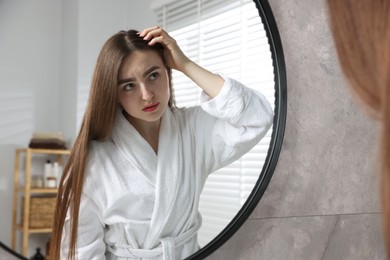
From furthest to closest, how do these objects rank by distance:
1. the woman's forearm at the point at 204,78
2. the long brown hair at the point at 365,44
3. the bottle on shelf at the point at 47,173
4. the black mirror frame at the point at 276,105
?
the black mirror frame at the point at 276,105 < the woman's forearm at the point at 204,78 < the bottle on shelf at the point at 47,173 < the long brown hair at the point at 365,44

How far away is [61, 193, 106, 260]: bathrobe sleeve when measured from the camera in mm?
991

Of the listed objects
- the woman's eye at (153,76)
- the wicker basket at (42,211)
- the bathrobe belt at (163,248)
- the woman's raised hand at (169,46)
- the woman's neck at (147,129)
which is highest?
the woman's raised hand at (169,46)

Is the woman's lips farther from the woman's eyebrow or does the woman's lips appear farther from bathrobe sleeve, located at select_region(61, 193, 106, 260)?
bathrobe sleeve, located at select_region(61, 193, 106, 260)

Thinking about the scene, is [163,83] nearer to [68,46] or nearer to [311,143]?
[68,46]

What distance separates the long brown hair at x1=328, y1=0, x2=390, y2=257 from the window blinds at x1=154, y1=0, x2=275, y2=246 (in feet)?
1.40

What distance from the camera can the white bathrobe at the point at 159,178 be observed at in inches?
39.6

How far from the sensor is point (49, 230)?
0.99 metres

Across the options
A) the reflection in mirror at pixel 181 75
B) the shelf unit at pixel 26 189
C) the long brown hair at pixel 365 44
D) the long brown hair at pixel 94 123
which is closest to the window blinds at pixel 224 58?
the reflection in mirror at pixel 181 75

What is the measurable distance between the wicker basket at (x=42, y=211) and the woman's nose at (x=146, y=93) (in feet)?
0.76

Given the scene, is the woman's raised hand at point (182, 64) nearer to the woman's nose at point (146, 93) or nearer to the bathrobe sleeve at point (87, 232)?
the woman's nose at point (146, 93)

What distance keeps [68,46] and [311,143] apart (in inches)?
23.7

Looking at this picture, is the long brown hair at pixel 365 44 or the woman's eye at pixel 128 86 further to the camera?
the woman's eye at pixel 128 86

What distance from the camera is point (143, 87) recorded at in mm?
1035

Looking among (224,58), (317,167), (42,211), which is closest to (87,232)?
(42,211)
